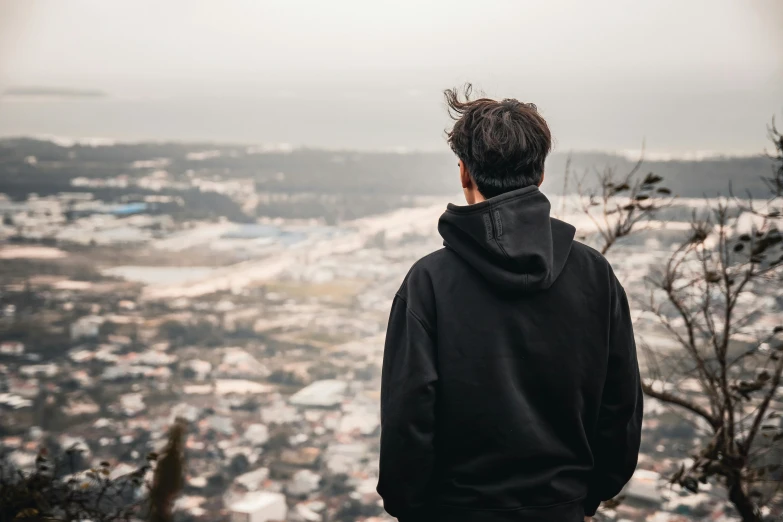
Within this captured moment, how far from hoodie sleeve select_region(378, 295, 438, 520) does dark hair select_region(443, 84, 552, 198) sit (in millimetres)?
235

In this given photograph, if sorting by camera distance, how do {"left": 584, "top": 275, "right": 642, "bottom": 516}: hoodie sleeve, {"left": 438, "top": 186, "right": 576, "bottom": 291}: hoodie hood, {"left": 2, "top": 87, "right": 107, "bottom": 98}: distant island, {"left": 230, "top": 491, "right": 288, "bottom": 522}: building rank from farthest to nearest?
{"left": 2, "top": 87, "right": 107, "bottom": 98}: distant island, {"left": 230, "top": 491, "right": 288, "bottom": 522}: building, {"left": 584, "top": 275, "right": 642, "bottom": 516}: hoodie sleeve, {"left": 438, "top": 186, "right": 576, "bottom": 291}: hoodie hood

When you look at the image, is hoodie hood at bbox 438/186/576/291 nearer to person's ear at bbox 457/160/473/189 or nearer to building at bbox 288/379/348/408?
person's ear at bbox 457/160/473/189

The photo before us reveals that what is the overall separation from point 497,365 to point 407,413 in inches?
6.0

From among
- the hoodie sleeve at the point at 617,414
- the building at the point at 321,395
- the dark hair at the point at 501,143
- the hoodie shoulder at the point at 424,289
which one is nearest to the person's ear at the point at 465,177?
the dark hair at the point at 501,143

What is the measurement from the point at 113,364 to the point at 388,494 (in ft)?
33.5

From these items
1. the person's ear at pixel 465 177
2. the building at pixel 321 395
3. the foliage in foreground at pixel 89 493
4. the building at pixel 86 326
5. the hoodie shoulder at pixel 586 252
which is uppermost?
the person's ear at pixel 465 177

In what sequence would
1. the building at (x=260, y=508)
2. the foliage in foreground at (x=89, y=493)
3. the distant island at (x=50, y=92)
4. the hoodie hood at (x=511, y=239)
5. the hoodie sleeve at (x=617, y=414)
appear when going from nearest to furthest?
the hoodie hood at (x=511, y=239)
the hoodie sleeve at (x=617, y=414)
the foliage in foreground at (x=89, y=493)
the building at (x=260, y=508)
the distant island at (x=50, y=92)

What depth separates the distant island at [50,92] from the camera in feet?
38.8

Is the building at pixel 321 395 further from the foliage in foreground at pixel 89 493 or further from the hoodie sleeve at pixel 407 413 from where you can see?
the hoodie sleeve at pixel 407 413

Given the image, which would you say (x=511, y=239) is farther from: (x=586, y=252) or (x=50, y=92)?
(x=50, y=92)

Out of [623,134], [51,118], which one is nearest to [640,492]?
[623,134]

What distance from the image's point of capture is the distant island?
38.8 ft

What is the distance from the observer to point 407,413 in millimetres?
1054

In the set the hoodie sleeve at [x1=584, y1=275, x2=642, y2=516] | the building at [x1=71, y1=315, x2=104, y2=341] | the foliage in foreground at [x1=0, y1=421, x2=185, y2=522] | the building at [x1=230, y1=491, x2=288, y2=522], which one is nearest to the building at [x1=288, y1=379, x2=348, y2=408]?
the building at [x1=230, y1=491, x2=288, y2=522]
